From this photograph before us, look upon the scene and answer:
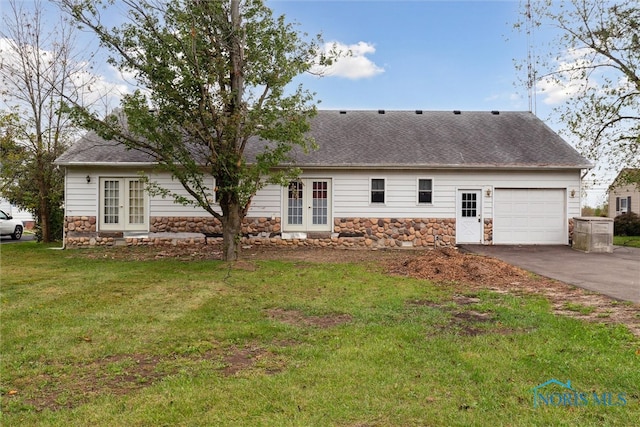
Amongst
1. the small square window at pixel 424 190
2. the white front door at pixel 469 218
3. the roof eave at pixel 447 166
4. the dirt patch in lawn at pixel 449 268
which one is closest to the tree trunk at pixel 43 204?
the dirt patch in lawn at pixel 449 268

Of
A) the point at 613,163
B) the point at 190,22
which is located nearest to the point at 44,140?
the point at 190,22

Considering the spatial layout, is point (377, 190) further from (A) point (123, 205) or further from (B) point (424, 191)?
(A) point (123, 205)

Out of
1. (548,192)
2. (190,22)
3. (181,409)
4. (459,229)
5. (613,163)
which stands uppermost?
(190,22)

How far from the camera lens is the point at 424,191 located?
43.8 feet

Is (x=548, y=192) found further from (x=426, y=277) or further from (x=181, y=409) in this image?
(x=181, y=409)

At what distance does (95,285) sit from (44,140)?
420 inches

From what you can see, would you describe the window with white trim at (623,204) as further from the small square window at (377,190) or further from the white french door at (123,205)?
the white french door at (123,205)

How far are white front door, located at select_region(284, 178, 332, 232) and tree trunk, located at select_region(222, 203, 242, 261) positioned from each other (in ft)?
12.2

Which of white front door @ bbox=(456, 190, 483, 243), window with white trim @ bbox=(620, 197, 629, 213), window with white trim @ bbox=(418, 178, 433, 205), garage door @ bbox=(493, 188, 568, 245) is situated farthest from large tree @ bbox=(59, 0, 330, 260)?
window with white trim @ bbox=(620, 197, 629, 213)

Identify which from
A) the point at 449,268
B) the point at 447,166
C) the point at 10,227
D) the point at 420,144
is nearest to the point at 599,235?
the point at 447,166

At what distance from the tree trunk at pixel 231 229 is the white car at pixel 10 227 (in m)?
14.0

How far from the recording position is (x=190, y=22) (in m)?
8.20

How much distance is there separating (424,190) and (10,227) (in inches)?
730

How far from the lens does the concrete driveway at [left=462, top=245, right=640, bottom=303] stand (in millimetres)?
6906
